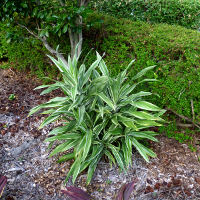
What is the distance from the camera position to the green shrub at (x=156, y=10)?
16.4 ft

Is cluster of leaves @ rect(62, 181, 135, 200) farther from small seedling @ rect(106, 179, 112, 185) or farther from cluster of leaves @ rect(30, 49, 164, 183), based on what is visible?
small seedling @ rect(106, 179, 112, 185)

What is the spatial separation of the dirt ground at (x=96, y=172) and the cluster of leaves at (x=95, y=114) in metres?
0.20

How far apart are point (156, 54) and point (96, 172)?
193 cm

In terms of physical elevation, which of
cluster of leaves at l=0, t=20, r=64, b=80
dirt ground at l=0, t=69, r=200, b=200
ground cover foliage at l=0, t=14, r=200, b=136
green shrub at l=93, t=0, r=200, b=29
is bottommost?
dirt ground at l=0, t=69, r=200, b=200

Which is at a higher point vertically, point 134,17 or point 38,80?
point 134,17

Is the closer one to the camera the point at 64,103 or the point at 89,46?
the point at 64,103

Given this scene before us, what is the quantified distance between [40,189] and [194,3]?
525 cm

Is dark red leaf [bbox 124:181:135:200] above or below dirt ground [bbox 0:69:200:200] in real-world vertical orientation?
above

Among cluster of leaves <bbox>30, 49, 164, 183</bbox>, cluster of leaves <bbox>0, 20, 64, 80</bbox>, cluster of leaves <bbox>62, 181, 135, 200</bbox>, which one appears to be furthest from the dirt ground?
cluster of leaves <bbox>0, 20, 64, 80</bbox>

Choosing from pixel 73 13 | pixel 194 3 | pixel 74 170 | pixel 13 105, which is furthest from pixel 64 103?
pixel 194 3

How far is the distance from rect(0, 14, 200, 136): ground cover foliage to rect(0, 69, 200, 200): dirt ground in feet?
2.03

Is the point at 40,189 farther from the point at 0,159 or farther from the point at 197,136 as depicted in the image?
the point at 197,136

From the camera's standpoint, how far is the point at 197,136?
306cm

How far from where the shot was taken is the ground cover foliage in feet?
10.2
